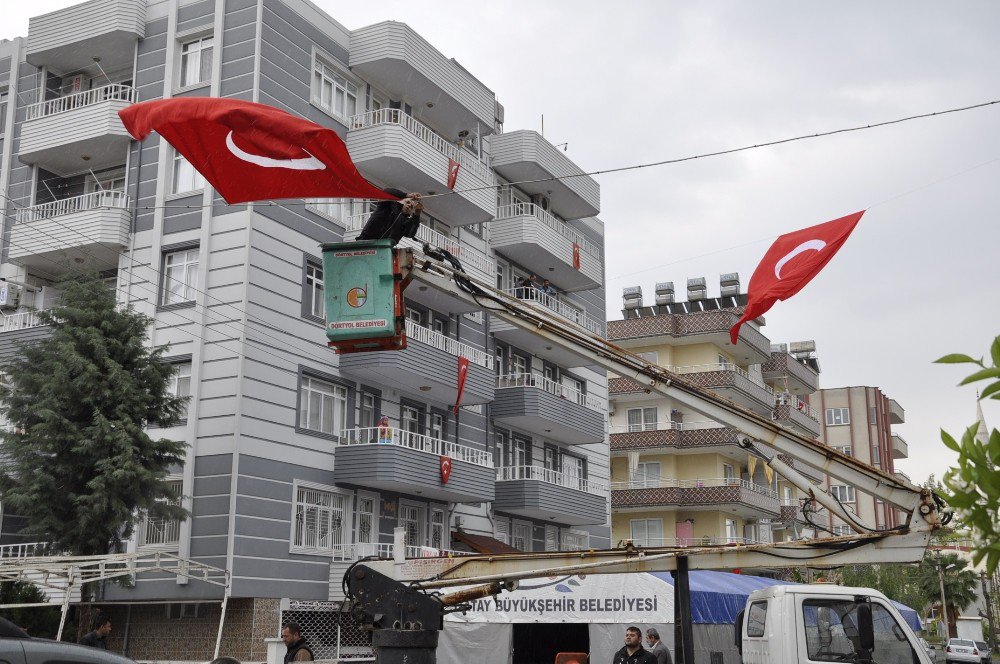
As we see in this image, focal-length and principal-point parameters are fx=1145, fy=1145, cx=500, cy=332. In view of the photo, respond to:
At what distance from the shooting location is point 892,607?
1302 cm

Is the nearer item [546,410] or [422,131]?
[422,131]

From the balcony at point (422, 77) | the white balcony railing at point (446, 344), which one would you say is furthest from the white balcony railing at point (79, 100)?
the white balcony railing at point (446, 344)

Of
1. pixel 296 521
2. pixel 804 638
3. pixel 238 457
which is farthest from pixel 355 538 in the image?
pixel 804 638

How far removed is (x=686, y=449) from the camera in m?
57.2

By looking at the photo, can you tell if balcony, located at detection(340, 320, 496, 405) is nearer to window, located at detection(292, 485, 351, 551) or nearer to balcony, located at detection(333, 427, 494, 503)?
balcony, located at detection(333, 427, 494, 503)

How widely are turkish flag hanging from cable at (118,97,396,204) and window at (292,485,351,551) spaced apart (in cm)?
1673

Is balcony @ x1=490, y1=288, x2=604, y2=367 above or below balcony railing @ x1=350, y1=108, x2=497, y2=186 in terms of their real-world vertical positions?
below

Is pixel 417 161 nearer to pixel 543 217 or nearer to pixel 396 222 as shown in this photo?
pixel 543 217

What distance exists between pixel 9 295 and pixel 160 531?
8.76 meters

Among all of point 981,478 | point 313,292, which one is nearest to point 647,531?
point 313,292

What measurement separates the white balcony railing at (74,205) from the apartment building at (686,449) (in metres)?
30.8

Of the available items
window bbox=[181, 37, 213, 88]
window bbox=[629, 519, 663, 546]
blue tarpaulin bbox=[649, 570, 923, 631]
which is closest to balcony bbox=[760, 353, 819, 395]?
window bbox=[629, 519, 663, 546]

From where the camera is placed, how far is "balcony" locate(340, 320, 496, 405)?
31656 millimetres

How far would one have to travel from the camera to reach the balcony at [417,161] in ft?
107
